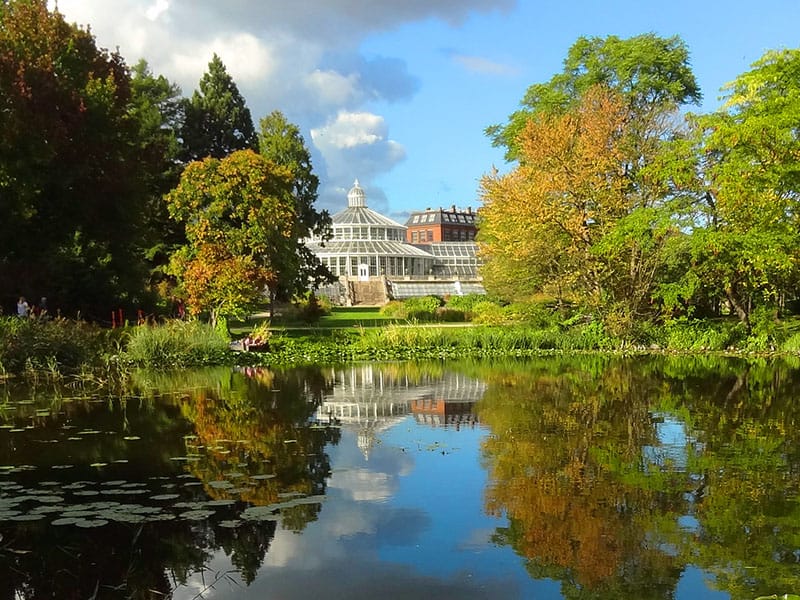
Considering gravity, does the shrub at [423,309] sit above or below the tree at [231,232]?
below

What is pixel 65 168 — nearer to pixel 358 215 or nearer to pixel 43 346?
pixel 43 346

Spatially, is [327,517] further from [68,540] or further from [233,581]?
[68,540]

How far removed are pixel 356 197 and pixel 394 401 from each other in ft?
207

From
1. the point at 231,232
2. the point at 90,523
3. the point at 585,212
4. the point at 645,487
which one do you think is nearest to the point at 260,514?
the point at 90,523

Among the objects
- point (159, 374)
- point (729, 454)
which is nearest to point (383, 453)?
point (729, 454)

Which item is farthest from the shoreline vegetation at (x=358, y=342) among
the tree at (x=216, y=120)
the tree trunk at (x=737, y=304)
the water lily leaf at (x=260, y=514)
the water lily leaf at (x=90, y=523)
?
the tree at (x=216, y=120)

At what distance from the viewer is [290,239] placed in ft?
81.8

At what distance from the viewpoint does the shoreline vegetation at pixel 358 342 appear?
16359 mm

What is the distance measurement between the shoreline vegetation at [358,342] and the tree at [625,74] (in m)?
9.68

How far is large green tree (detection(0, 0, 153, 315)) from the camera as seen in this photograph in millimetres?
21420

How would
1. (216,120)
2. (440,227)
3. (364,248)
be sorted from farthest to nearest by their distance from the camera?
(440,227)
(364,248)
(216,120)

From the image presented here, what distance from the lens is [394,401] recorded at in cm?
1293

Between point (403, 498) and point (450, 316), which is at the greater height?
point (450, 316)

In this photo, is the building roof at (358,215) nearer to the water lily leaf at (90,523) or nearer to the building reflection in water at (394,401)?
the building reflection in water at (394,401)
